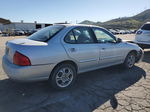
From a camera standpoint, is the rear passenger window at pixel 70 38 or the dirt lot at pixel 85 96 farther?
the rear passenger window at pixel 70 38

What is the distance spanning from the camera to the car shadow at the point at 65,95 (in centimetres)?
309

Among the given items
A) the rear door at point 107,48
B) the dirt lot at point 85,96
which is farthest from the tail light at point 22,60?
the rear door at point 107,48

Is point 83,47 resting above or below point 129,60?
above

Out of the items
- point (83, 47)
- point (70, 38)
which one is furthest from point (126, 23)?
point (70, 38)

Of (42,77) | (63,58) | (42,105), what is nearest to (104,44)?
(63,58)

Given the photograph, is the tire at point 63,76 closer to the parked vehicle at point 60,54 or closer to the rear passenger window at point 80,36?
the parked vehicle at point 60,54

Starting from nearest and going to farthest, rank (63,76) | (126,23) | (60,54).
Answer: (60,54) < (63,76) < (126,23)

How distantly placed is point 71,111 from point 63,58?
122 cm

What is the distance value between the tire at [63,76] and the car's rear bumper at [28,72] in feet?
0.59

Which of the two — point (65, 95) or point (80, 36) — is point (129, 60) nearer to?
point (80, 36)

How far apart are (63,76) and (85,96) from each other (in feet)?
2.41

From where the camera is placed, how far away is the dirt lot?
3096 millimetres

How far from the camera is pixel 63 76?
3.81 meters

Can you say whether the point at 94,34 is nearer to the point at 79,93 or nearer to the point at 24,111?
the point at 79,93
